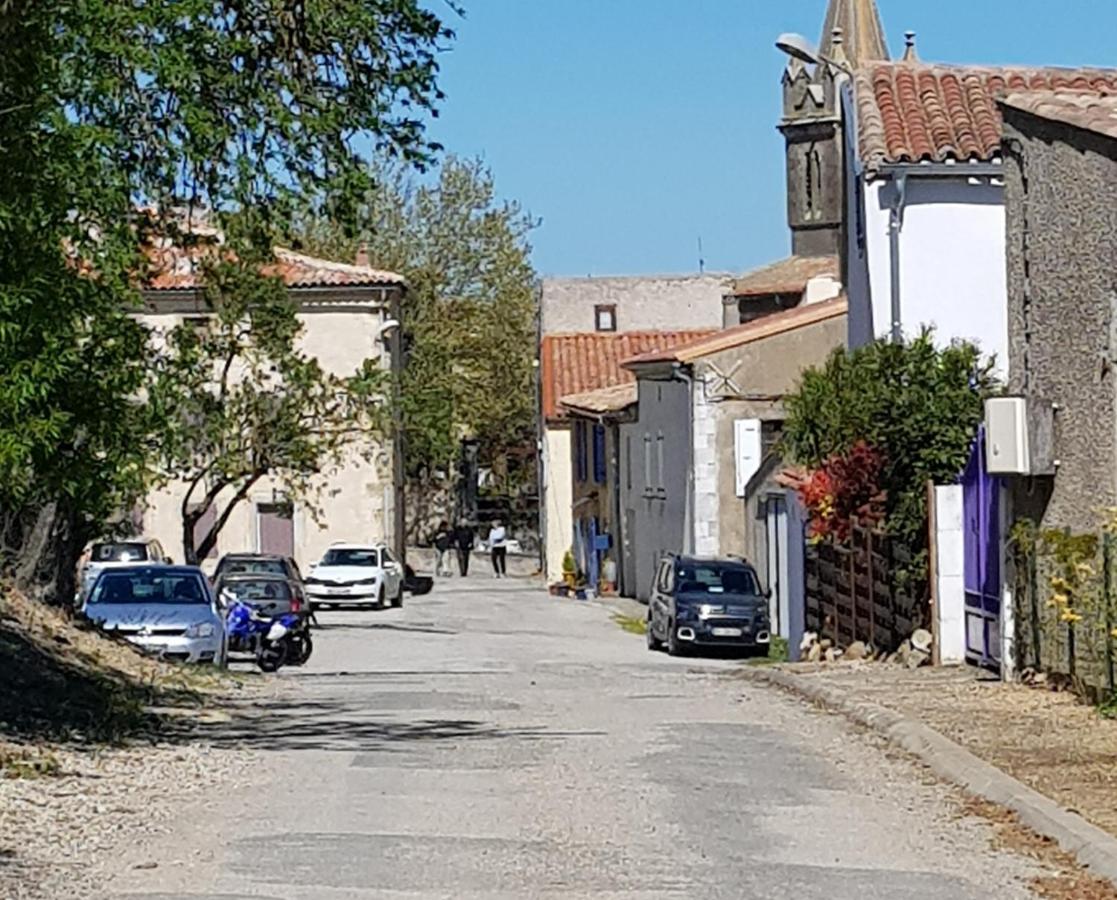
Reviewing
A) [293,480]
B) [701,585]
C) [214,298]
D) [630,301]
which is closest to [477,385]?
[630,301]

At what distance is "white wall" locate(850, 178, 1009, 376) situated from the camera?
31.3 m

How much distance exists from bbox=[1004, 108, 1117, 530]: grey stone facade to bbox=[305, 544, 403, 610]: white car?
1228 inches

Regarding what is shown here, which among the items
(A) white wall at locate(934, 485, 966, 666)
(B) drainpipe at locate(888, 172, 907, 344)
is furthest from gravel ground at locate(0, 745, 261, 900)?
(B) drainpipe at locate(888, 172, 907, 344)

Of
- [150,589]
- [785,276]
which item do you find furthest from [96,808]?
[785,276]

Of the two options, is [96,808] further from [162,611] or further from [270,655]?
[270,655]

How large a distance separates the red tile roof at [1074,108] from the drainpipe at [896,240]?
30.1 feet

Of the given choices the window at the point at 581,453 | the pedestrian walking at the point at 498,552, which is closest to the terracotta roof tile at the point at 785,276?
the window at the point at 581,453

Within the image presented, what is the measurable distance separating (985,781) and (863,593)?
49.3ft

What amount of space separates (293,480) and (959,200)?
2252 cm

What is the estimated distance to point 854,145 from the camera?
107 ft

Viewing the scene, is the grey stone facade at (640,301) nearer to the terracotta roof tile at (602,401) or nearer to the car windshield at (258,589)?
the terracotta roof tile at (602,401)

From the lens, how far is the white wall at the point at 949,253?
31344mm

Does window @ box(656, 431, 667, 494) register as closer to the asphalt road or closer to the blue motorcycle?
the blue motorcycle

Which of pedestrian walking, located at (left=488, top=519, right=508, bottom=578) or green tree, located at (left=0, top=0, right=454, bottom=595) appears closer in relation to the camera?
green tree, located at (left=0, top=0, right=454, bottom=595)
